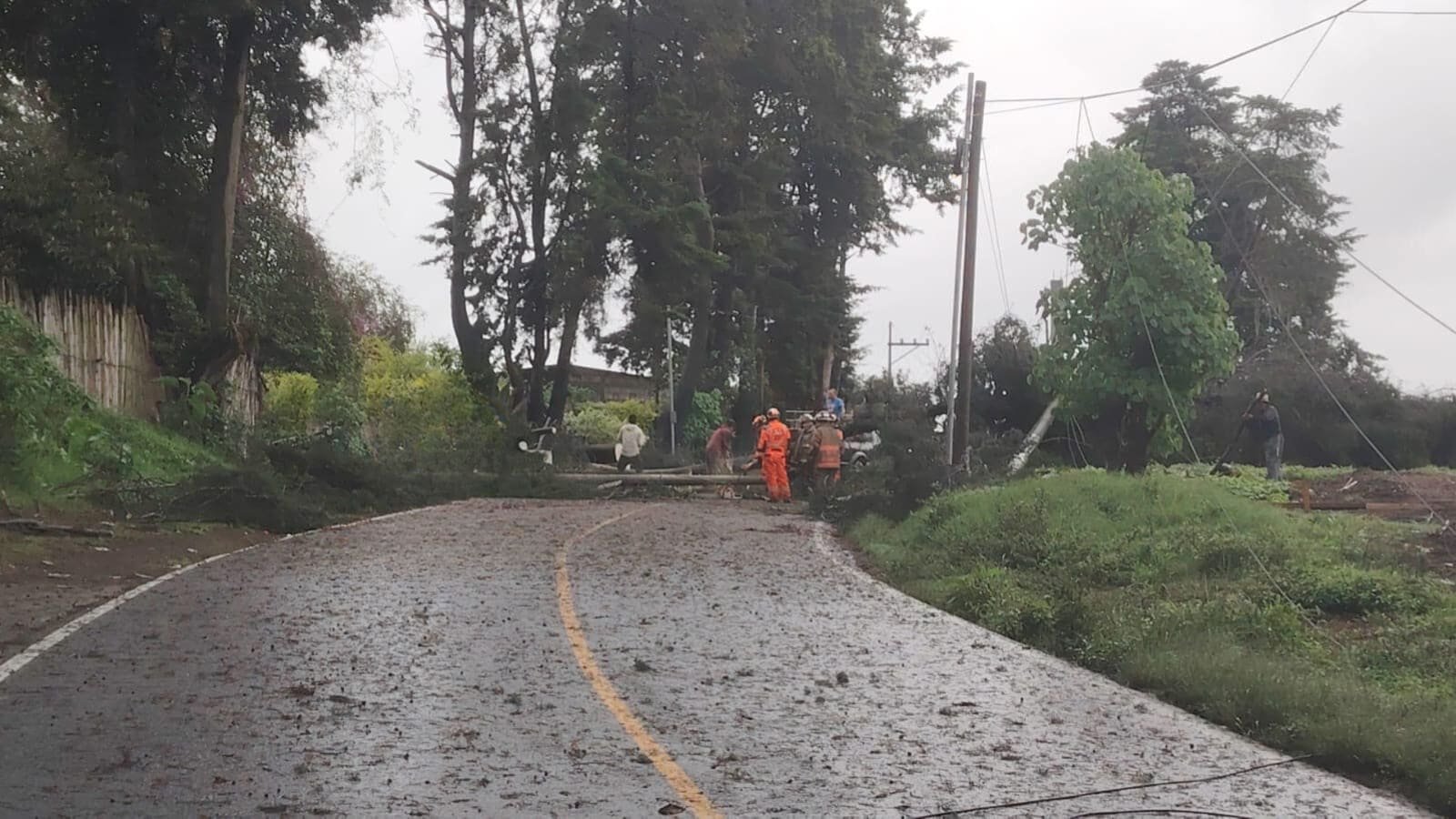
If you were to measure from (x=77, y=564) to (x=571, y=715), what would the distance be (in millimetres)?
9613

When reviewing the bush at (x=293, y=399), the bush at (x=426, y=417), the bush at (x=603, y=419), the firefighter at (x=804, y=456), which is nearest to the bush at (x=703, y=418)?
the bush at (x=603, y=419)

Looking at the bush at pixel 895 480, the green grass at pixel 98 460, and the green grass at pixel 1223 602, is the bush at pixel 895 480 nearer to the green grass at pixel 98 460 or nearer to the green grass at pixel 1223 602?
the green grass at pixel 1223 602

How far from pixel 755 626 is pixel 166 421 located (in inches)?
741

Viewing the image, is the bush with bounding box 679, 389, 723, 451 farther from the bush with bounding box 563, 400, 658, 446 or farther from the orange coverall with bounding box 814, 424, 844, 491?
the orange coverall with bounding box 814, 424, 844, 491

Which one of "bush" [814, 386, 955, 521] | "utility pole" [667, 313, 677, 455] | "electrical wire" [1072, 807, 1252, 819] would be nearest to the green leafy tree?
"bush" [814, 386, 955, 521]

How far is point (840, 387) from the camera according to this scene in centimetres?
6625

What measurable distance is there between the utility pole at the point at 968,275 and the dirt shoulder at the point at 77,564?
13.5 meters

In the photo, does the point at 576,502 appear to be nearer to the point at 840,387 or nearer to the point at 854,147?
the point at 854,147

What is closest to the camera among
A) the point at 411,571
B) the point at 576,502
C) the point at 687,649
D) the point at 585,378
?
the point at 687,649

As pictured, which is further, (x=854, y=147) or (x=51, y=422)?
(x=854, y=147)

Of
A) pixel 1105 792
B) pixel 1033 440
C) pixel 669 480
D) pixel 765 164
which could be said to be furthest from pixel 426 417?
pixel 1105 792

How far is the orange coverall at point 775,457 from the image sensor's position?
107 ft

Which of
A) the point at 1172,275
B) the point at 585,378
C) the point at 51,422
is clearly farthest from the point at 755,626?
the point at 585,378

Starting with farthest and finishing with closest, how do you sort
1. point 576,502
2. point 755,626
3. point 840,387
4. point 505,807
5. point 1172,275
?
1. point 840,387
2. point 576,502
3. point 1172,275
4. point 755,626
5. point 505,807
